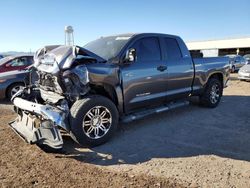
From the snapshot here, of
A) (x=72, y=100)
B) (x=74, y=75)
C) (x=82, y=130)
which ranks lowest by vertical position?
(x=82, y=130)

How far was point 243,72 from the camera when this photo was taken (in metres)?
14.9

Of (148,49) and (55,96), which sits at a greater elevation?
(148,49)

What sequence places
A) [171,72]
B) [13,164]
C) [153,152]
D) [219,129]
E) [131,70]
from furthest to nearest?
[171,72], [219,129], [131,70], [153,152], [13,164]

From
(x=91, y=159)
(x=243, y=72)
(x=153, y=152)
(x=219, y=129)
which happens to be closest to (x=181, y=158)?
(x=153, y=152)

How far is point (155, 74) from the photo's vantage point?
602 centimetres

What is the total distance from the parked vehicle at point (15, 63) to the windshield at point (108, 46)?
527cm

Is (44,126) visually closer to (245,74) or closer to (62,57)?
(62,57)

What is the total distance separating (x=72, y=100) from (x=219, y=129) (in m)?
3.17

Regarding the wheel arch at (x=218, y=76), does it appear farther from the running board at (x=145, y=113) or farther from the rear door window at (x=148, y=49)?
the rear door window at (x=148, y=49)

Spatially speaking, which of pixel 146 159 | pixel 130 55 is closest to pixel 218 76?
pixel 130 55

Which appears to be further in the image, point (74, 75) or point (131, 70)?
point (131, 70)

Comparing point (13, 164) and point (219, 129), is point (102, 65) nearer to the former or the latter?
point (13, 164)

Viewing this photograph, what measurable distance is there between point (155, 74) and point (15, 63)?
687 centimetres

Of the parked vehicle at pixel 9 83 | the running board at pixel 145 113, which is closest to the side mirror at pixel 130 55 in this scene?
the running board at pixel 145 113
